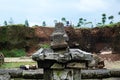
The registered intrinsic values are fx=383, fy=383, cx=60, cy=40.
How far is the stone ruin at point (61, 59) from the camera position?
17.0 ft

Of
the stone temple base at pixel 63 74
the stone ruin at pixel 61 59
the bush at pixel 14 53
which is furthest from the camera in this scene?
the bush at pixel 14 53

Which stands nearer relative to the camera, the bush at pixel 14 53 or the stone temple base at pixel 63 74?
the stone temple base at pixel 63 74

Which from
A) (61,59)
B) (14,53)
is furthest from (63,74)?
(14,53)

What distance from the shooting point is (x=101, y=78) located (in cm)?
708

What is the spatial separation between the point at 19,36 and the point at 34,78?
77.3 feet

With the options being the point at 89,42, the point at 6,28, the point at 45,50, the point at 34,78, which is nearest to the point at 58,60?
the point at 45,50

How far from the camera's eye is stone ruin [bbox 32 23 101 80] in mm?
5172

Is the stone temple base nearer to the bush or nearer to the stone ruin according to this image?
the stone ruin

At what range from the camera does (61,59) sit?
16.9 ft

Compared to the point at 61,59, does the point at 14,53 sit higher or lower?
lower

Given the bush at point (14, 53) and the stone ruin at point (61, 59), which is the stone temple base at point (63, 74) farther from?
the bush at point (14, 53)

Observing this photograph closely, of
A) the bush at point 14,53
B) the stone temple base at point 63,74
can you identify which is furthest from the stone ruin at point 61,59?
the bush at point 14,53

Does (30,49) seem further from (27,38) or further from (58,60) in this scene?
(58,60)

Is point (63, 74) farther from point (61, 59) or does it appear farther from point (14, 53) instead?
point (14, 53)
